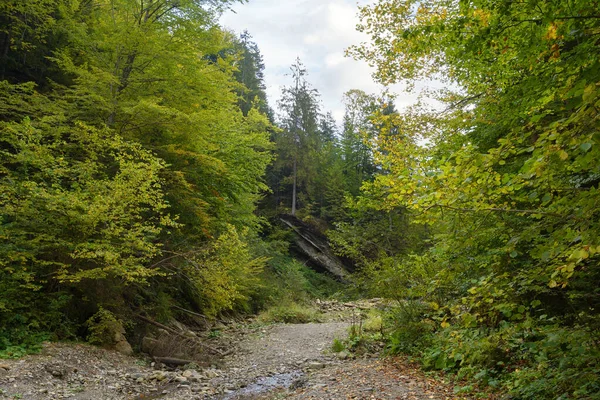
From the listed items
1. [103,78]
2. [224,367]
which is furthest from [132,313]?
[103,78]

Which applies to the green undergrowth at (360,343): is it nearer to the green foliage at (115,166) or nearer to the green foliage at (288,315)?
the green foliage at (115,166)

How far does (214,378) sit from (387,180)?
649 cm

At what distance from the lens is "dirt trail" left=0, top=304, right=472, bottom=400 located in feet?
17.7

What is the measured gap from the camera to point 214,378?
24.6ft

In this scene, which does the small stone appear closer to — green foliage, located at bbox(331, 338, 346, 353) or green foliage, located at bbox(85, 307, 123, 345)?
green foliage, located at bbox(331, 338, 346, 353)

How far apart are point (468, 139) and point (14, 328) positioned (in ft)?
27.7

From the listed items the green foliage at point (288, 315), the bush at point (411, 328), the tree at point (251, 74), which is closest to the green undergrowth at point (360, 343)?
the bush at point (411, 328)

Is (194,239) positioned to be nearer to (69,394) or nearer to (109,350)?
(109,350)

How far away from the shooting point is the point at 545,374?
13.5 ft

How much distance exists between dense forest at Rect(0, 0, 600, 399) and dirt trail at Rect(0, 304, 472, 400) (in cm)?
57

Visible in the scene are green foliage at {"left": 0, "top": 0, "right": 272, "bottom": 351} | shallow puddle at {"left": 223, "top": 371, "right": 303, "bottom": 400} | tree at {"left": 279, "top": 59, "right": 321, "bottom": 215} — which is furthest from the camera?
tree at {"left": 279, "top": 59, "right": 321, "bottom": 215}

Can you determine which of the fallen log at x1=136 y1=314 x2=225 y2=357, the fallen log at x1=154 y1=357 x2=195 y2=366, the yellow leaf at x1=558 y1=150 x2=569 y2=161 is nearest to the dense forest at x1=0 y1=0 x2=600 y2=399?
the yellow leaf at x1=558 y1=150 x2=569 y2=161

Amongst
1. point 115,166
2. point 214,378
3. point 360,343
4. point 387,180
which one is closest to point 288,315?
point 360,343

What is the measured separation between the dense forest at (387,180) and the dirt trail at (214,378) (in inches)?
22.3
